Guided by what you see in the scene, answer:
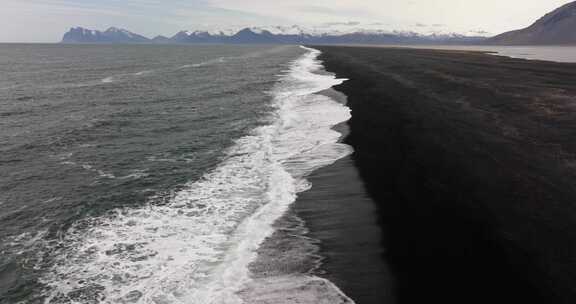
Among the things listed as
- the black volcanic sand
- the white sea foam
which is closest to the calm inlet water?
the white sea foam

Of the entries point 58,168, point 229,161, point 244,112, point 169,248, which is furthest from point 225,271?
point 244,112

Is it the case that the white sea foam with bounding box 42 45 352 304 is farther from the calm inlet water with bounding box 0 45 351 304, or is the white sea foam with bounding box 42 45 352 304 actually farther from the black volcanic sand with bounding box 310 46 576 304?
the black volcanic sand with bounding box 310 46 576 304

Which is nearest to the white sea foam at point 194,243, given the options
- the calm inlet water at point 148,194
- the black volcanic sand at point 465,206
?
the calm inlet water at point 148,194

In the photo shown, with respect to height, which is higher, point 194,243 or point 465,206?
point 465,206

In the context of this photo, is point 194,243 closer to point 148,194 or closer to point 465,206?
point 148,194

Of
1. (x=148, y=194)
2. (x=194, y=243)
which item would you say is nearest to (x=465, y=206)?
(x=194, y=243)

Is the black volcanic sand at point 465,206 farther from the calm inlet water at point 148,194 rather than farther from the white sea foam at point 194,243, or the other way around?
the calm inlet water at point 148,194
